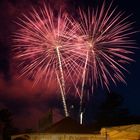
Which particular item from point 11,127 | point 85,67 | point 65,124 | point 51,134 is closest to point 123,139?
point 51,134

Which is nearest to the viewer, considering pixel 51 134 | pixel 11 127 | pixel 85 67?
pixel 51 134

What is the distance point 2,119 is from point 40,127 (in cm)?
2361

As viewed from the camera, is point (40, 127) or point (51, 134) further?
point (40, 127)

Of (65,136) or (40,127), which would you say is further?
(40,127)

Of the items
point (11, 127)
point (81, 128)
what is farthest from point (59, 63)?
point (11, 127)

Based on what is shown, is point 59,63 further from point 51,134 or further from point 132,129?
point 132,129

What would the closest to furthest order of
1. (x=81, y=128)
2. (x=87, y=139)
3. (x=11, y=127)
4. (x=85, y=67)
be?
(x=87, y=139) → (x=81, y=128) → (x=85, y=67) → (x=11, y=127)

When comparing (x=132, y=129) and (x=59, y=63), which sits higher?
(x=59, y=63)

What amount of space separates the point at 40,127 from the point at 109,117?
52.7 ft

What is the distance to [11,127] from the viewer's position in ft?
162

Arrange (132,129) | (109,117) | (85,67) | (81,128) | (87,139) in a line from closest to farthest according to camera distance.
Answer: (132,129), (87,139), (81,128), (85,67), (109,117)

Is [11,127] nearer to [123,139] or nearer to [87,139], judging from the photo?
[87,139]

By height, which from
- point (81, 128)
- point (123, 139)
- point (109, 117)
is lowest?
point (123, 139)

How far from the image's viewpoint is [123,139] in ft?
52.1
